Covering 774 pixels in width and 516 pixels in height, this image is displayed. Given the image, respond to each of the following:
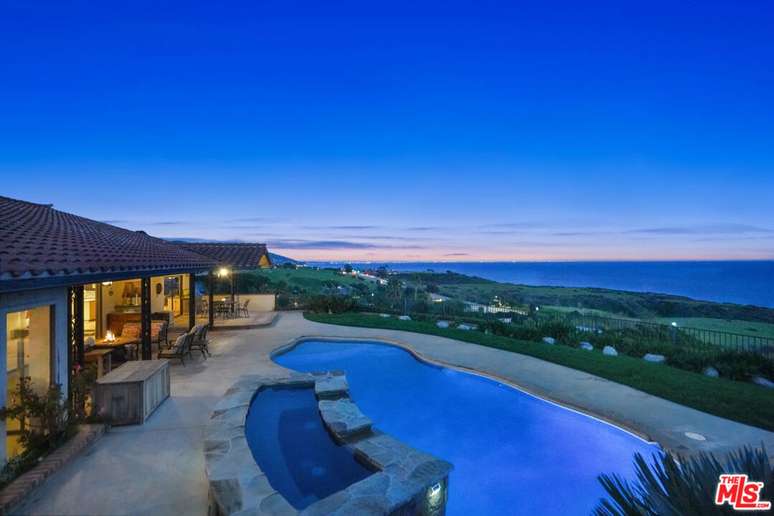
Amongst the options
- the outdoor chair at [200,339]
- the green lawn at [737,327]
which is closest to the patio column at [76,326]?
the outdoor chair at [200,339]

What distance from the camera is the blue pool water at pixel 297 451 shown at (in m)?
4.69

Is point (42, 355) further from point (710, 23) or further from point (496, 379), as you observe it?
point (710, 23)

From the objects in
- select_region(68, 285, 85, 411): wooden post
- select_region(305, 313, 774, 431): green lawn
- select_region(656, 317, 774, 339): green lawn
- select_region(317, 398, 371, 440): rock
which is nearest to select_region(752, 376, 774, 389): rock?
select_region(305, 313, 774, 431): green lawn

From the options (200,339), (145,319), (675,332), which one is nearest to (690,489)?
(145,319)

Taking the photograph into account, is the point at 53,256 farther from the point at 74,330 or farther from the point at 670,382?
the point at 670,382

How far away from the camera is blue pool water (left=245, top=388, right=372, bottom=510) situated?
4.69m

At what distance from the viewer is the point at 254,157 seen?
67.7 feet

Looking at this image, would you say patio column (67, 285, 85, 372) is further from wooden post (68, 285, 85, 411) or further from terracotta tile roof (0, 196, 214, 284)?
terracotta tile roof (0, 196, 214, 284)

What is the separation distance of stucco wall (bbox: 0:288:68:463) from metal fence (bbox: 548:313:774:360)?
13681mm

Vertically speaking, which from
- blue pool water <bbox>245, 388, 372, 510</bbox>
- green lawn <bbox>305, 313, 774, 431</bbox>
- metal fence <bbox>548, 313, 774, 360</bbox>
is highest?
metal fence <bbox>548, 313, 774, 360</bbox>

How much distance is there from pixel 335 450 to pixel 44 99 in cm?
1791

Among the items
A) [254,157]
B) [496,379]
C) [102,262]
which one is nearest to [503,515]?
[496,379]

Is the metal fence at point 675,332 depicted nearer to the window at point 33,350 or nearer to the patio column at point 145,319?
the patio column at point 145,319

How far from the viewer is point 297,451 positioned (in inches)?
219
